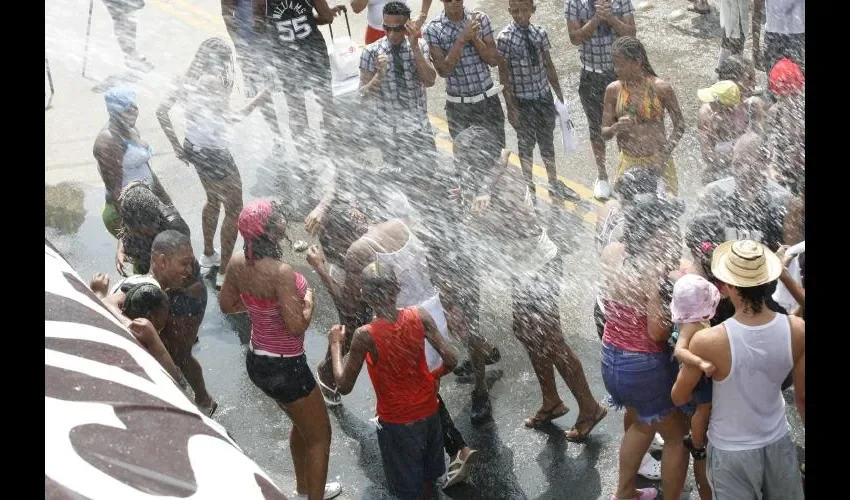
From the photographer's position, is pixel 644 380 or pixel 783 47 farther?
pixel 783 47

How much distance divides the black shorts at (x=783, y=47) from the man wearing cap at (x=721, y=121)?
1775 millimetres

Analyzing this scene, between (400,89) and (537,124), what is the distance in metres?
1.08

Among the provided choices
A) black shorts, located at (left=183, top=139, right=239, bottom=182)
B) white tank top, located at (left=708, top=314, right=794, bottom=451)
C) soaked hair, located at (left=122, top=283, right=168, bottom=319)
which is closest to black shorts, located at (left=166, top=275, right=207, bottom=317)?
soaked hair, located at (left=122, top=283, right=168, bottom=319)

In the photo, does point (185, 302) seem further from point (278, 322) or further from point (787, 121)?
point (787, 121)

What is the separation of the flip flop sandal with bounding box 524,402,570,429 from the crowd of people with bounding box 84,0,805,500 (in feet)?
0.04

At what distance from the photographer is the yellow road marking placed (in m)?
9.18

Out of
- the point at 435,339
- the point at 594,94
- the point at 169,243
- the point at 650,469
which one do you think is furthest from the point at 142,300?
the point at 594,94

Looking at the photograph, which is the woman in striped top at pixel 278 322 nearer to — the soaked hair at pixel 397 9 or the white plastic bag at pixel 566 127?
the soaked hair at pixel 397 9

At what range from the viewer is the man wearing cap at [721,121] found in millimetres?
7551

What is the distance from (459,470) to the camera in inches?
242

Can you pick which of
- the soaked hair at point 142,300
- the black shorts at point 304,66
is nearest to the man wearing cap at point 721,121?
the black shorts at point 304,66
